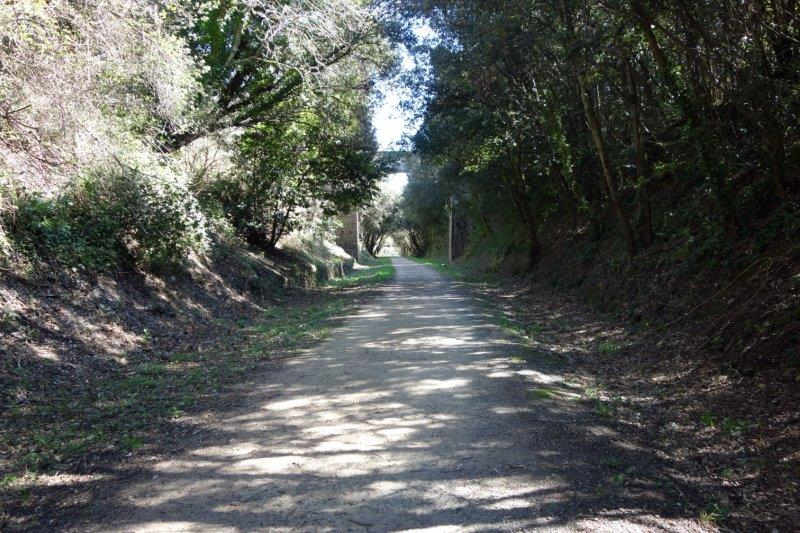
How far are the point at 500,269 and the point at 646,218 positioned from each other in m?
14.8

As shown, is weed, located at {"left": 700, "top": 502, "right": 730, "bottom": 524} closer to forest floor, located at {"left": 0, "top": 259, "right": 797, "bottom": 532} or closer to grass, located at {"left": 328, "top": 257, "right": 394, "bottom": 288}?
forest floor, located at {"left": 0, "top": 259, "right": 797, "bottom": 532}

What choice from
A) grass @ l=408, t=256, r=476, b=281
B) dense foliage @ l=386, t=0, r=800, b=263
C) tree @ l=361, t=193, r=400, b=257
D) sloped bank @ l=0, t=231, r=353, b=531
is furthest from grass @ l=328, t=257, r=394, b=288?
tree @ l=361, t=193, r=400, b=257

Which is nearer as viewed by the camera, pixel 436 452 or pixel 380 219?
pixel 436 452

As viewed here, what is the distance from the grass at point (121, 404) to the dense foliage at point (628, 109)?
7.43m

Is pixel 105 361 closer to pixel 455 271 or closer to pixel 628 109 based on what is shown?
pixel 628 109

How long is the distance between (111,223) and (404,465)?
8.32 m

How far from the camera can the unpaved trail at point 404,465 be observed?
3.79 metres

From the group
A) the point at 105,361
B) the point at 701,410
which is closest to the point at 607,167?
the point at 701,410

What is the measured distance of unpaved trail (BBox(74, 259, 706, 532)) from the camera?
3.79m

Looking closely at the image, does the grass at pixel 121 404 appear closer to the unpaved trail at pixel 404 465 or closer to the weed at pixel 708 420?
the unpaved trail at pixel 404 465

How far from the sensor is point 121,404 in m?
6.39

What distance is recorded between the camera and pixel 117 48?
901 cm

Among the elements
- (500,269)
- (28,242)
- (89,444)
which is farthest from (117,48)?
(500,269)

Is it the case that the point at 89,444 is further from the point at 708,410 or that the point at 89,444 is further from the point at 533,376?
the point at 708,410
